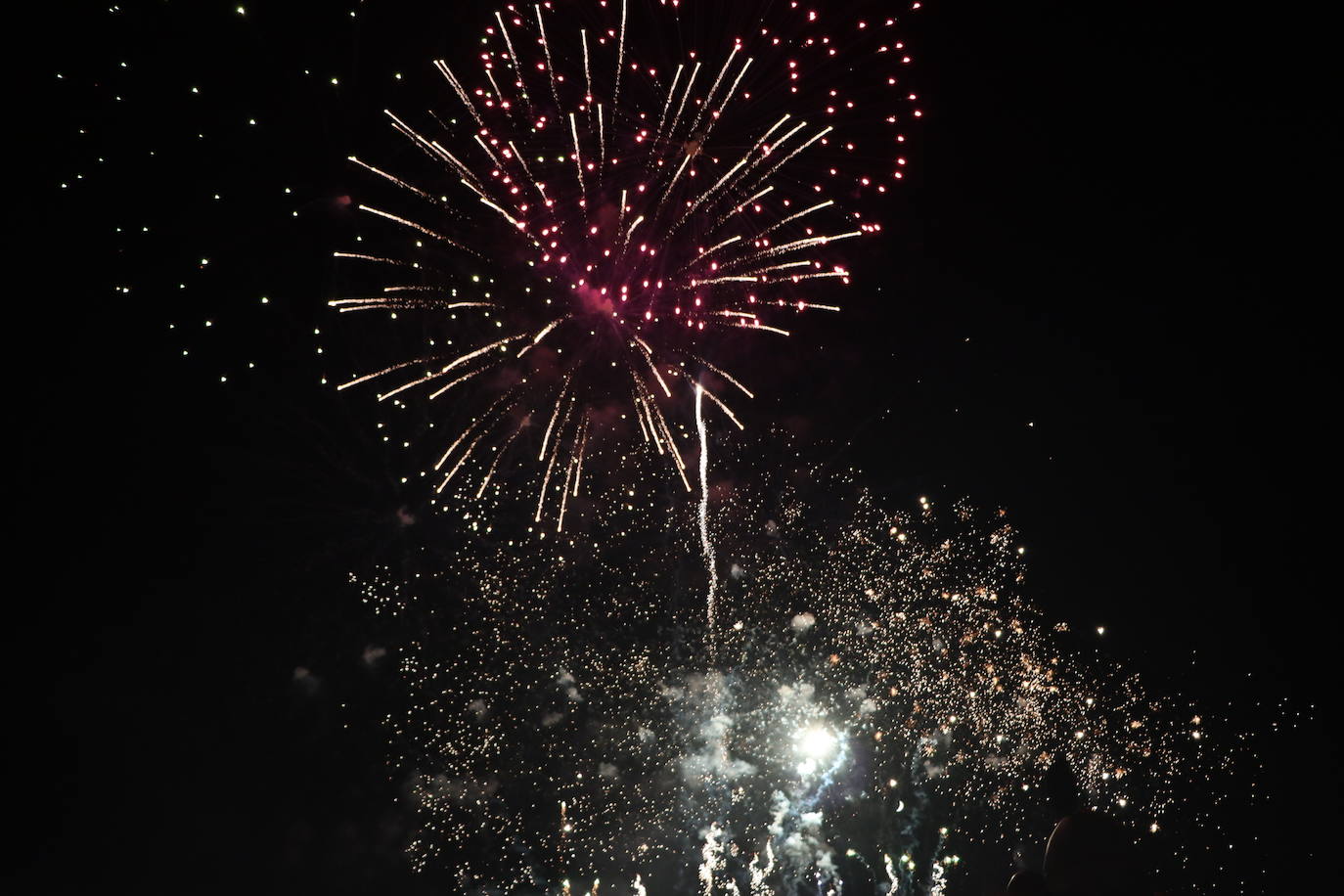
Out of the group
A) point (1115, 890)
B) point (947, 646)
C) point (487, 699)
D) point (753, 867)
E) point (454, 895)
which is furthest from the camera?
point (753, 867)

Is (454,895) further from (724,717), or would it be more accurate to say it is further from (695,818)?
(724,717)

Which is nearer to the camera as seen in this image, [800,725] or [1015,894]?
[1015,894]

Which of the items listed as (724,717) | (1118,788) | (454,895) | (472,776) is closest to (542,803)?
(472,776)

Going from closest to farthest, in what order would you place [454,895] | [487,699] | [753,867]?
[487,699], [454,895], [753,867]

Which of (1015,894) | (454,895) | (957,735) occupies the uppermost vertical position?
(957,735)

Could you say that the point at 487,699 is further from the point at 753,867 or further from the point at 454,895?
the point at 753,867

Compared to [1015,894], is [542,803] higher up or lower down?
higher up

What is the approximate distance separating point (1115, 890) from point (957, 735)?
16160 mm

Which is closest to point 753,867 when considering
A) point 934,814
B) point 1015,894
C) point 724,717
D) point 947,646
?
point 934,814

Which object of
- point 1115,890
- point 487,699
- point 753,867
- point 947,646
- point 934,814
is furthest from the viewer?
point 753,867

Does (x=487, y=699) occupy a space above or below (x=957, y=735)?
below

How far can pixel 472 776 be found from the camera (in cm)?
1984

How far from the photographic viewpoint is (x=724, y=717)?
58.3 feet

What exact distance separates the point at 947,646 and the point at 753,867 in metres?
13.5
